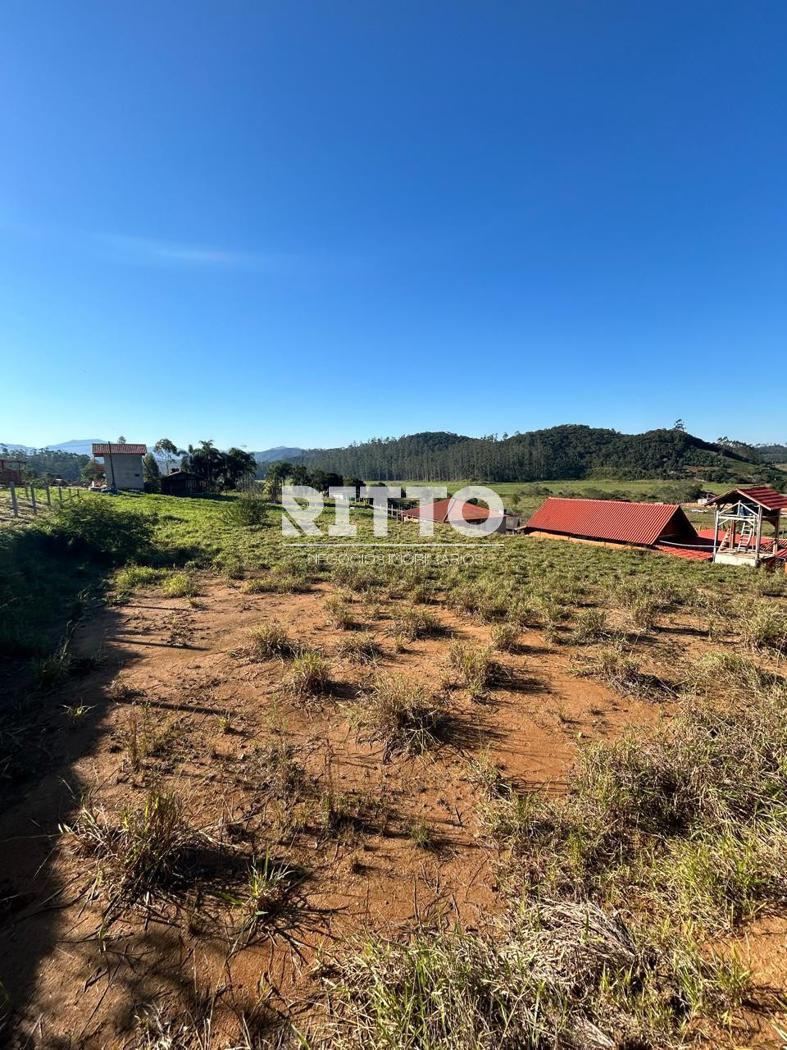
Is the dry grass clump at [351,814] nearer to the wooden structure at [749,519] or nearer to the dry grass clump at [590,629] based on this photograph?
the dry grass clump at [590,629]

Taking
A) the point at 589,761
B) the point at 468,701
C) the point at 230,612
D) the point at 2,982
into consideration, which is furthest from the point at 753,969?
the point at 230,612

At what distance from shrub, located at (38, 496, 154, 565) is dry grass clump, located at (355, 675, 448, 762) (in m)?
10.7

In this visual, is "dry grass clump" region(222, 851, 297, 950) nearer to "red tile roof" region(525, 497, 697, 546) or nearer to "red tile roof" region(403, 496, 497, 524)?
"red tile roof" region(525, 497, 697, 546)

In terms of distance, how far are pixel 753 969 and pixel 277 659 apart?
511 centimetres

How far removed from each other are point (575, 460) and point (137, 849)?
11050 cm

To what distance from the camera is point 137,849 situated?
2.54 metres

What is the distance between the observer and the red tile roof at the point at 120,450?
39.8 metres

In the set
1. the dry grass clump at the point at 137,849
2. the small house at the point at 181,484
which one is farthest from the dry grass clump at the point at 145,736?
the small house at the point at 181,484

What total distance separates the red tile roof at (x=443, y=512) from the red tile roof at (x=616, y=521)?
6.48m

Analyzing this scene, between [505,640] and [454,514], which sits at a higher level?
[454,514]

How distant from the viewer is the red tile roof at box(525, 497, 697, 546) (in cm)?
1948

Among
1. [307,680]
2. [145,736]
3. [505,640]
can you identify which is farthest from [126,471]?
[505,640]

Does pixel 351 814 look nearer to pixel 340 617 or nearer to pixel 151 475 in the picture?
pixel 340 617

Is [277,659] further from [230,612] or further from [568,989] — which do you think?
[568,989]
